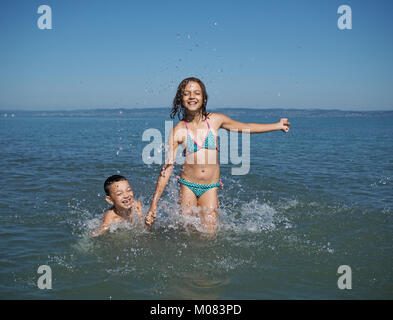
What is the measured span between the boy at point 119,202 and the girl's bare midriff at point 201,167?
41.9 inches

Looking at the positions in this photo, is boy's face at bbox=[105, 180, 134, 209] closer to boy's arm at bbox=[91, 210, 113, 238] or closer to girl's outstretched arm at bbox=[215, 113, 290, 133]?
boy's arm at bbox=[91, 210, 113, 238]

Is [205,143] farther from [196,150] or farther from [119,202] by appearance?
[119,202]

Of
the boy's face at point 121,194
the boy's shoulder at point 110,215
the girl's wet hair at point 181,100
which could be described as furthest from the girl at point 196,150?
the boy's shoulder at point 110,215

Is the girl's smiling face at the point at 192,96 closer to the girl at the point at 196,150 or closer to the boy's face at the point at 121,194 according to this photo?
the girl at the point at 196,150

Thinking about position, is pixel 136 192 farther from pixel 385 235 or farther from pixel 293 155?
pixel 293 155

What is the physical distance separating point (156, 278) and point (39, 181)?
6871 millimetres

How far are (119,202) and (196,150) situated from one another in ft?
5.43

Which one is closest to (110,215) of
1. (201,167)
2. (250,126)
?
(201,167)

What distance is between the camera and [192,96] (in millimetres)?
5379

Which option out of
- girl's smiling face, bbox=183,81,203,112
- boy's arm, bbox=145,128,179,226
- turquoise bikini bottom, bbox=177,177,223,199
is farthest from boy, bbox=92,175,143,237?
girl's smiling face, bbox=183,81,203,112

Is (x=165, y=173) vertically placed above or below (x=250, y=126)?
below

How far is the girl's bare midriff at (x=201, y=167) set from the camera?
552cm

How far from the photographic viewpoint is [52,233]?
6035 millimetres
